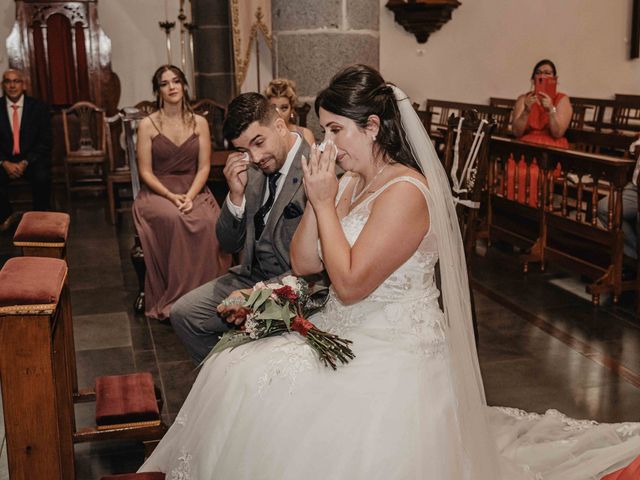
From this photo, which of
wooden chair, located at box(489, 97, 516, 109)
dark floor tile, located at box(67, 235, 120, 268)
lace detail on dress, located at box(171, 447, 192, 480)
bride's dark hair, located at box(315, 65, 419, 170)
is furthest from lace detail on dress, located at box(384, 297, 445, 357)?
wooden chair, located at box(489, 97, 516, 109)

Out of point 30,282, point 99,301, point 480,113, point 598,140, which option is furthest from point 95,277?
point 480,113

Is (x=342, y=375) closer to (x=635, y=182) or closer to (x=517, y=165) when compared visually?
(x=635, y=182)

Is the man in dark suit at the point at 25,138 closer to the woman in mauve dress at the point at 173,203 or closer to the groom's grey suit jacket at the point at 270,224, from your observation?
the woman in mauve dress at the point at 173,203

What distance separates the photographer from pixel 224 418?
7.91ft

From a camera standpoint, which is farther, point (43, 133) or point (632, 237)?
point (43, 133)

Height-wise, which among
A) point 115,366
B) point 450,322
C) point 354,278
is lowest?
point 115,366

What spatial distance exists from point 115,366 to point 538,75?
4915mm

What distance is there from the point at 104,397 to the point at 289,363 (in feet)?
3.75

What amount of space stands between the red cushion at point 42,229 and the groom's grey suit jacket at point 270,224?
0.74 meters

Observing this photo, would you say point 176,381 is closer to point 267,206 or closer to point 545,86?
point 267,206

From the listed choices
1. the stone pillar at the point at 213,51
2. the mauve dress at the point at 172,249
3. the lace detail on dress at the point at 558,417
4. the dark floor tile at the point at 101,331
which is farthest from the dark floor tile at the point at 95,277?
the stone pillar at the point at 213,51

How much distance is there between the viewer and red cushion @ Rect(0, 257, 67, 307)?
2127 mm

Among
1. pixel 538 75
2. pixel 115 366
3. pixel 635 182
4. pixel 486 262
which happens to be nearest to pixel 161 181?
pixel 115 366

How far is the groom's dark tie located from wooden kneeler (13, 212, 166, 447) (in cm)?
79
